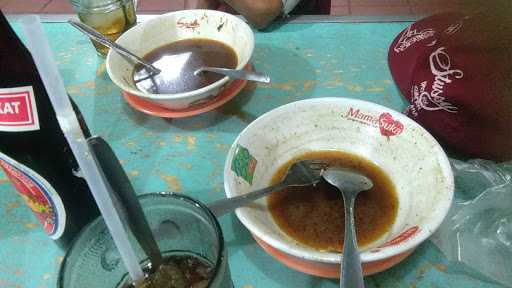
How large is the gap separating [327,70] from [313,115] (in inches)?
8.4

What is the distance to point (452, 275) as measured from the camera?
53 cm

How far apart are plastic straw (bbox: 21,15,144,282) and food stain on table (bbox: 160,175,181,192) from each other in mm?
246

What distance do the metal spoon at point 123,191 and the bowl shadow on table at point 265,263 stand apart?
0.16m

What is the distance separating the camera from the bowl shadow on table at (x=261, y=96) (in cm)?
78

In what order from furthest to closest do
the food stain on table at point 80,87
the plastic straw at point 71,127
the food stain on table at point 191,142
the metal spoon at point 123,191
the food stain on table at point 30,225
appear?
the food stain on table at point 80,87
the food stain on table at point 191,142
the food stain on table at point 30,225
the metal spoon at point 123,191
the plastic straw at point 71,127

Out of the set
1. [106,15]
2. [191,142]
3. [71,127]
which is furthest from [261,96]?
[71,127]

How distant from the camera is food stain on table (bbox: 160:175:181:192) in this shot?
2.17 feet

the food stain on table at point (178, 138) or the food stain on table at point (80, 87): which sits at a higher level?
the food stain on table at point (178, 138)

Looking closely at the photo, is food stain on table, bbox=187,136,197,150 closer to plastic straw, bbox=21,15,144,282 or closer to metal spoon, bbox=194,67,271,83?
metal spoon, bbox=194,67,271,83

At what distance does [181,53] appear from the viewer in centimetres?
88

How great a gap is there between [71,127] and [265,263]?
0.32 m

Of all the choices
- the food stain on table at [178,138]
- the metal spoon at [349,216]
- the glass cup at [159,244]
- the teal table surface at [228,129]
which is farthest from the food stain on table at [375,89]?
the glass cup at [159,244]

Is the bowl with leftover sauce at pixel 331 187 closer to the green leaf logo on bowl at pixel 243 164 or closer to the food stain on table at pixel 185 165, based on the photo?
the green leaf logo on bowl at pixel 243 164

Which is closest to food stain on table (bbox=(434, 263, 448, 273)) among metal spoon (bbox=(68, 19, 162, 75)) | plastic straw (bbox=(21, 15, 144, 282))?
plastic straw (bbox=(21, 15, 144, 282))
